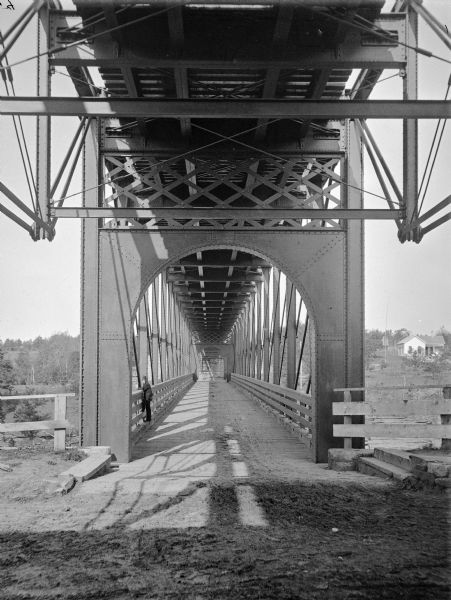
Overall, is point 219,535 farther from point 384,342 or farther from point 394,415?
point 384,342

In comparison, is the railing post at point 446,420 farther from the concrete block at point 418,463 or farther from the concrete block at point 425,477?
the concrete block at point 425,477

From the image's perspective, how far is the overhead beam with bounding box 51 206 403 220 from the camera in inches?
383

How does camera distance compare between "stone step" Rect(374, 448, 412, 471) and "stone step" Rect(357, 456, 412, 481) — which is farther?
"stone step" Rect(374, 448, 412, 471)

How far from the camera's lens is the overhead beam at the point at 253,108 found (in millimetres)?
6793

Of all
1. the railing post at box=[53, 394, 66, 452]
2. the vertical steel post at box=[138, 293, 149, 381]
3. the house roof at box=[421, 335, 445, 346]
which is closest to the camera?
the railing post at box=[53, 394, 66, 452]

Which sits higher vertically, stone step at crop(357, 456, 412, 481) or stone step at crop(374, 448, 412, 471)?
stone step at crop(374, 448, 412, 471)

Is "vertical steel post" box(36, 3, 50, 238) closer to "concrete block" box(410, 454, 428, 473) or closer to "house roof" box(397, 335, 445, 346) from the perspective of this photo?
"concrete block" box(410, 454, 428, 473)

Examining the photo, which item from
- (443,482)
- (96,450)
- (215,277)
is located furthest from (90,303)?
(215,277)

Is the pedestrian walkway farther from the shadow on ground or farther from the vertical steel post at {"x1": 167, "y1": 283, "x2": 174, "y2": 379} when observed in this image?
the vertical steel post at {"x1": 167, "y1": 283, "x2": 174, "y2": 379}

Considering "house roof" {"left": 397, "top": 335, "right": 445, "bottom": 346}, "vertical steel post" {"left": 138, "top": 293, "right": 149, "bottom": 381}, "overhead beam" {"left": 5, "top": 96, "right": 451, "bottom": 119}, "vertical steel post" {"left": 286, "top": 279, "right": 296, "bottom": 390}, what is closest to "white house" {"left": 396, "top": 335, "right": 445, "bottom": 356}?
"house roof" {"left": 397, "top": 335, "right": 445, "bottom": 346}

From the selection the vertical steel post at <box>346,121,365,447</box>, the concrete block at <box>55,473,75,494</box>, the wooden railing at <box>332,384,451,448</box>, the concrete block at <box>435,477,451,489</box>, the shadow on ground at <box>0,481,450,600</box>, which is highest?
the vertical steel post at <box>346,121,365,447</box>

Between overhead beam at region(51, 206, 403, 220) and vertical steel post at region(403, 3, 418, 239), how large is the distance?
0.57m

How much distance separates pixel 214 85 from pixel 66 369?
466ft

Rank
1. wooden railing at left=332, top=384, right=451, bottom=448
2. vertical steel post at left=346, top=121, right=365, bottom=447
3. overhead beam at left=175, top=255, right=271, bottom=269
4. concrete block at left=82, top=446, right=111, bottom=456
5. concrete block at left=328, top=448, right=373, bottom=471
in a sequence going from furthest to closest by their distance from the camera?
overhead beam at left=175, top=255, right=271, bottom=269 → vertical steel post at left=346, top=121, right=365, bottom=447 → concrete block at left=82, top=446, right=111, bottom=456 → concrete block at left=328, top=448, right=373, bottom=471 → wooden railing at left=332, top=384, right=451, bottom=448
